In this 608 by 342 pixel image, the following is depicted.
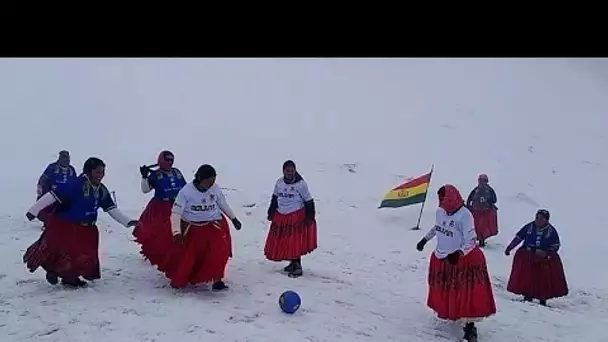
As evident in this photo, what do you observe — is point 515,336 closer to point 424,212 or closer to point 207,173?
point 207,173

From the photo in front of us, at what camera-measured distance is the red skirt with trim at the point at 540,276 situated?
9.28 meters

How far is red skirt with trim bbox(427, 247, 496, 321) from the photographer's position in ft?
23.4

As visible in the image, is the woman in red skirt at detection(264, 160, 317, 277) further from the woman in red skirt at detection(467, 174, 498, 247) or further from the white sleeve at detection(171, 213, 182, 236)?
the woman in red skirt at detection(467, 174, 498, 247)

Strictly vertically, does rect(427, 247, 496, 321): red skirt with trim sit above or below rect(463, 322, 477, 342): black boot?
above

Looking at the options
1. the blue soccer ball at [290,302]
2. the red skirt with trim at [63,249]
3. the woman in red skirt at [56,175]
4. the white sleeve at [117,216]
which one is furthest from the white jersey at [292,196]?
the woman in red skirt at [56,175]

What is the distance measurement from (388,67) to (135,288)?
82.6 ft

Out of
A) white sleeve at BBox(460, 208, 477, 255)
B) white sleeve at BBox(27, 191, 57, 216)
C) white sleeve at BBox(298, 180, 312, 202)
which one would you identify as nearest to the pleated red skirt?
white sleeve at BBox(298, 180, 312, 202)

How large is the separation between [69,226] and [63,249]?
235 mm

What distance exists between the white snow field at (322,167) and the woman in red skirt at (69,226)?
0.91ft

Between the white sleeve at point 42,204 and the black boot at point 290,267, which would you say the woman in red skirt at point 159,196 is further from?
the black boot at point 290,267

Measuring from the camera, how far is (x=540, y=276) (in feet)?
30.5

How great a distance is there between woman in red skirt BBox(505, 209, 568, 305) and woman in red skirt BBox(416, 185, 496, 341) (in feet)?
7.48

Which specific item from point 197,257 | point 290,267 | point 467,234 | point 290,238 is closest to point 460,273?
point 467,234

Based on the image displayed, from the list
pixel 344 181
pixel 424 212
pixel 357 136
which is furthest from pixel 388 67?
pixel 424 212
